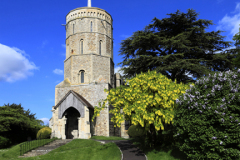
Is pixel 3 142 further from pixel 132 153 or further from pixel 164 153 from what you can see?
pixel 164 153

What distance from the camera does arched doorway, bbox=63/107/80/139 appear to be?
29453mm

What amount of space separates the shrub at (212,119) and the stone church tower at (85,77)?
16.2 meters

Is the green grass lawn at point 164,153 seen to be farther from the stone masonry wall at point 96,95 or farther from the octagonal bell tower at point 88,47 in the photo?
the octagonal bell tower at point 88,47

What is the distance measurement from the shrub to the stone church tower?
1621cm

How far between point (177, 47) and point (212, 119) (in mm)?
11808

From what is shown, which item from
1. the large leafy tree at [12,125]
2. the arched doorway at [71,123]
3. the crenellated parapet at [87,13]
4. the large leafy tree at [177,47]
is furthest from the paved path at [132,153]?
the crenellated parapet at [87,13]

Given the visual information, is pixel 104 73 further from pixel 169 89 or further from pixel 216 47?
pixel 169 89

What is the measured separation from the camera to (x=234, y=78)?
11.6 meters

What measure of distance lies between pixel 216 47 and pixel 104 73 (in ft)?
51.8

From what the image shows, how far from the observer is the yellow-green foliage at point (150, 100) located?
1378 cm

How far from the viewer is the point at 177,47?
21625mm

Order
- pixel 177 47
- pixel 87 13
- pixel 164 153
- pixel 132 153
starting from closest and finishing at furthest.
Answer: pixel 164 153, pixel 132 153, pixel 177 47, pixel 87 13

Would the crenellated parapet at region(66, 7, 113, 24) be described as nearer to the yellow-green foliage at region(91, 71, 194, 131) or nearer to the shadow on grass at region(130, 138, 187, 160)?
the yellow-green foliage at region(91, 71, 194, 131)

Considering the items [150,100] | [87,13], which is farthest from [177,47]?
[87,13]
